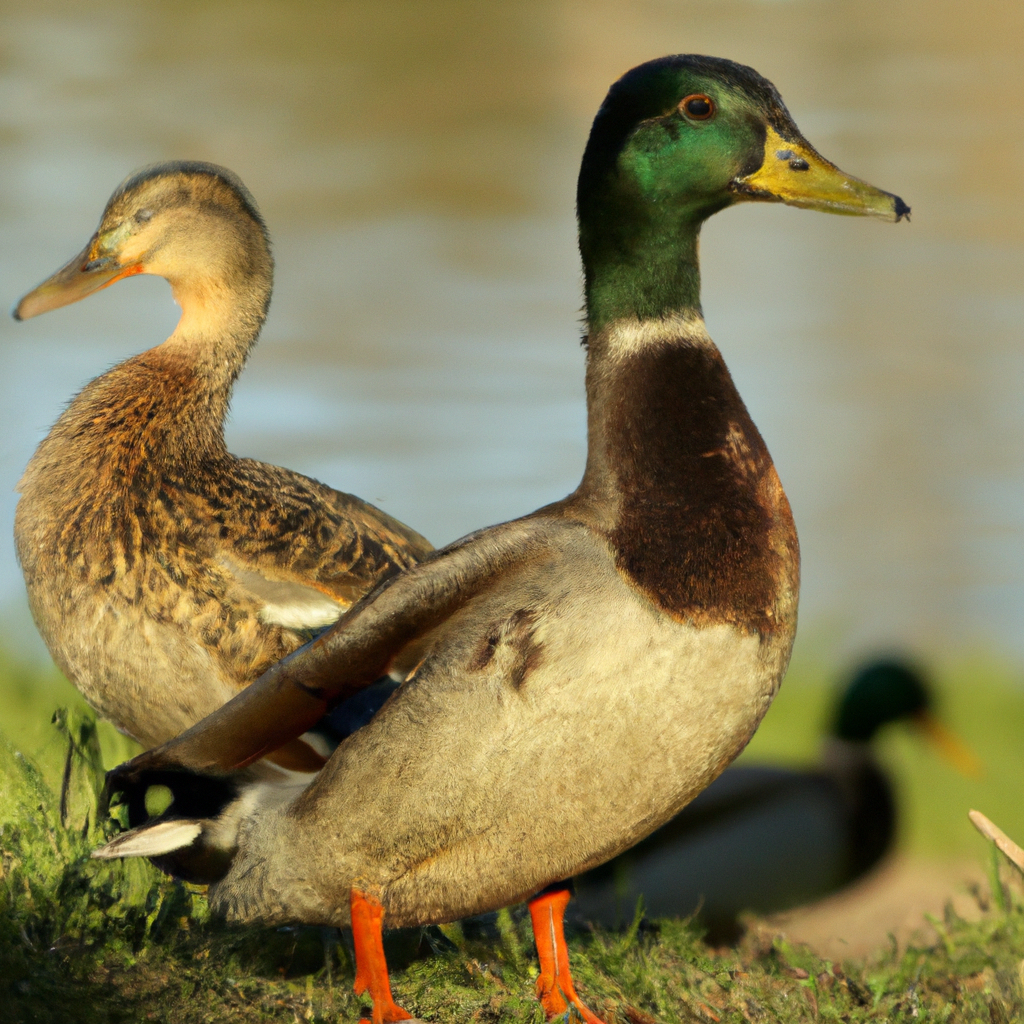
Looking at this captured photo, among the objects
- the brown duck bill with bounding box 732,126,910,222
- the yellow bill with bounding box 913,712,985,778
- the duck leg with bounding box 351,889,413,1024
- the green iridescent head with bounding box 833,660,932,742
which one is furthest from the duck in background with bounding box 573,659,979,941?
the brown duck bill with bounding box 732,126,910,222

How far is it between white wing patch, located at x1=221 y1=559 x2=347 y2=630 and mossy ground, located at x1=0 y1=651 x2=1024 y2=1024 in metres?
0.60

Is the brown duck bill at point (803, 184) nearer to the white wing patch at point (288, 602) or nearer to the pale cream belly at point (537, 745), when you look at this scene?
the pale cream belly at point (537, 745)

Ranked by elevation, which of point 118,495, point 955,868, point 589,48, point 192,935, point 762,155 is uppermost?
point 589,48

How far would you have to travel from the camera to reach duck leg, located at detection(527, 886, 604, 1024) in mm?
2799

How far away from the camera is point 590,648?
229 centimetres

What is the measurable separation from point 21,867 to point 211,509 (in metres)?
0.80

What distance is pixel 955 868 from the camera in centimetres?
416

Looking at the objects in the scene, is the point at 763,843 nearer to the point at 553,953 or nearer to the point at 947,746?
the point at 947,746

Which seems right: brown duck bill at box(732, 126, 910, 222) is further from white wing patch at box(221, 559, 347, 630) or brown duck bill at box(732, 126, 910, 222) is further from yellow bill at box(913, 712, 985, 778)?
yellow bill at box(913, 712, 985, 778)

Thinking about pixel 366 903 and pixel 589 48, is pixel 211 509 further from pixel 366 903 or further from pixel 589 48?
pixel 589 48

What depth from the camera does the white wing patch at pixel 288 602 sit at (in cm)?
290

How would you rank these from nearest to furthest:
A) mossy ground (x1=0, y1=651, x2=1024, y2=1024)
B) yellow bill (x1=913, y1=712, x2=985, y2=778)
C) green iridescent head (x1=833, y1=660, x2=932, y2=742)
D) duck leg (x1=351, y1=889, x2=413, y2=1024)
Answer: duck leg (x1=351, y1=889, x2=413, y2=1024) < mossy ground (x1=0, y1=651, x2=1024, y2=1024) < green iridescent head (x1=833, y1=660, x2=932, y2=742) < yellow bill (x1=913, y1=712, x2=985, y2=778)

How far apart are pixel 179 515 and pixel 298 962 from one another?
0.96m

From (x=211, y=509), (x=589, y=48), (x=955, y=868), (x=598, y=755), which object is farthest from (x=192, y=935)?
(x=589, y=48)
